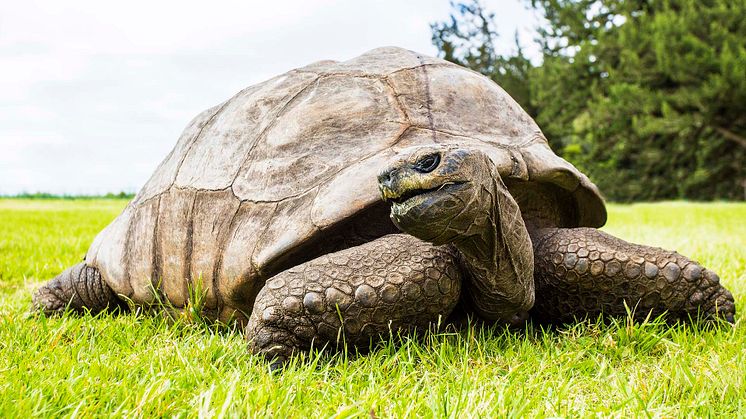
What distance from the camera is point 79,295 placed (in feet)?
10.6

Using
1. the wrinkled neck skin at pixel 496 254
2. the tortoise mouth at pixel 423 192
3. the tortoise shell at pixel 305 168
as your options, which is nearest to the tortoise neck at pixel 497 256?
the wrinkled neck skin at pixel 496 254

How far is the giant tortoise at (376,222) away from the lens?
1896 mm

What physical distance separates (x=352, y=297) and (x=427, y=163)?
0.57 m

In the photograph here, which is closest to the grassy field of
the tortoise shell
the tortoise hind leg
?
the tortoise shell

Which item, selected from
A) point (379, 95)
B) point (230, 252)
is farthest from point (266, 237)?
point (379, 95)

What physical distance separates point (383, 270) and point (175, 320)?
1.23 m

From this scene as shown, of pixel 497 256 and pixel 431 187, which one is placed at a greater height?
pixel 431 187

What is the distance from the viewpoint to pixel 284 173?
7.71ft

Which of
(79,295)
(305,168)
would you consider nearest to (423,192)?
(305,168)

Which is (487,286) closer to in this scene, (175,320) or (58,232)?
(175,320)

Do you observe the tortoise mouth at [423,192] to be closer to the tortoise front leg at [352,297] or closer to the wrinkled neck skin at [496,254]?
the wrinkled neck skin at [496,254]

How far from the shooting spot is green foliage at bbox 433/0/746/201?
21281mm

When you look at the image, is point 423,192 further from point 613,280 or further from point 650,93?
point 650,93

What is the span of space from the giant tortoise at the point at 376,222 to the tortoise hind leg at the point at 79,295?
129 millimetres
